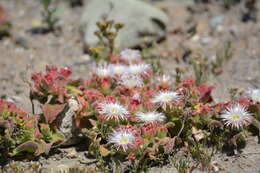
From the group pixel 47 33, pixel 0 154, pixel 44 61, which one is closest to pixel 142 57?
pixel 44 61

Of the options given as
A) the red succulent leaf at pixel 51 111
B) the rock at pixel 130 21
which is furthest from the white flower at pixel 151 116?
the rock at pixel 130 21

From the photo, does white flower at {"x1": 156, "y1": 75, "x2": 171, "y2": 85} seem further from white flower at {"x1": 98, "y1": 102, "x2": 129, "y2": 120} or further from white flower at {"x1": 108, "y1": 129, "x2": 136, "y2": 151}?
white flower at {"x1": 108, "y1": 129, "x2": 136, "y2": 151}

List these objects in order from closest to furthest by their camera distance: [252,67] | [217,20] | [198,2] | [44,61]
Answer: [252,67] < [44,61] < [217,20] < [198,2]

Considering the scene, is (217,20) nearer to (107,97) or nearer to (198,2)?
(198,2)

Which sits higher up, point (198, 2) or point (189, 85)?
point (198, 2)

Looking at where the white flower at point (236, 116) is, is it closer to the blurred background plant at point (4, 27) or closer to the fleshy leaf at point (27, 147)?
the fleshy leaf at point (27, 147)

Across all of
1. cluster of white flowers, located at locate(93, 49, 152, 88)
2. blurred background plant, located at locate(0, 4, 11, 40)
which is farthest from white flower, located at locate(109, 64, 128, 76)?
blurred background plant, located at locate(0, 4, 11, 40)

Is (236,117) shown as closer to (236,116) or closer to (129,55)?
(236,116)

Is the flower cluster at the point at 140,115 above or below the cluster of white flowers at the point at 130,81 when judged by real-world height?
below
